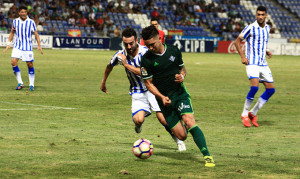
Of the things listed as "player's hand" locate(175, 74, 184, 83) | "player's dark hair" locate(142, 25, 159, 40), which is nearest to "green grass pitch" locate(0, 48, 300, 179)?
"player's hand" locate(175, 74, 184, 83)

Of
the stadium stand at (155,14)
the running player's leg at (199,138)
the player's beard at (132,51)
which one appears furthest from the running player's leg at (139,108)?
the stadium stand at (155,14)

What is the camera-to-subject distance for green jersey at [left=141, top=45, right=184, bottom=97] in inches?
310

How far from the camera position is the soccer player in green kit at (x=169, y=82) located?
25.3 ft

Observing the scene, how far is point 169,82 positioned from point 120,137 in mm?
2109

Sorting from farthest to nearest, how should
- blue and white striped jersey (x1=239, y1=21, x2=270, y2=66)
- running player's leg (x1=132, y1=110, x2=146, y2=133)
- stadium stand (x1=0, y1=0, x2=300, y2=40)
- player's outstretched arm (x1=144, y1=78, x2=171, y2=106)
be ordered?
stadium stand (x1=0, y1=0, x2=300, y2=40), blue and white striped jersey (x1=239, y1=21, x2=270, y2=66), running player's leg (x1=132, y1=110, x2=146, y2=133), player's outstretched arm (x1=144, y1=78, x2=171, y2=106)

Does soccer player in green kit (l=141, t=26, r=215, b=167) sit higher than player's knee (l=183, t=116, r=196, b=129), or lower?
higher

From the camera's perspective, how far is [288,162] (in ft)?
25.3

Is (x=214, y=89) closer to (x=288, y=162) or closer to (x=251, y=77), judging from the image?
(x=251, y=77)

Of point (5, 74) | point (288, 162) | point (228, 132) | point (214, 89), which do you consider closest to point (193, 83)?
point (214, 89)

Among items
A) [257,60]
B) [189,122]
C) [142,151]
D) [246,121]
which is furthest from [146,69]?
[257,60]

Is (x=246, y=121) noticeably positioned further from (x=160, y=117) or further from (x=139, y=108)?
(x=139, y=108)

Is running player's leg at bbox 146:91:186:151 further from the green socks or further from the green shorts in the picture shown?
the green socks

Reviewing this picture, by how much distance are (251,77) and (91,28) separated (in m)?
38.1

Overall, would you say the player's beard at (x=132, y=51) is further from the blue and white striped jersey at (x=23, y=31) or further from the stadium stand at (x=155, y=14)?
the stadium stand at (x=155, y=14)
